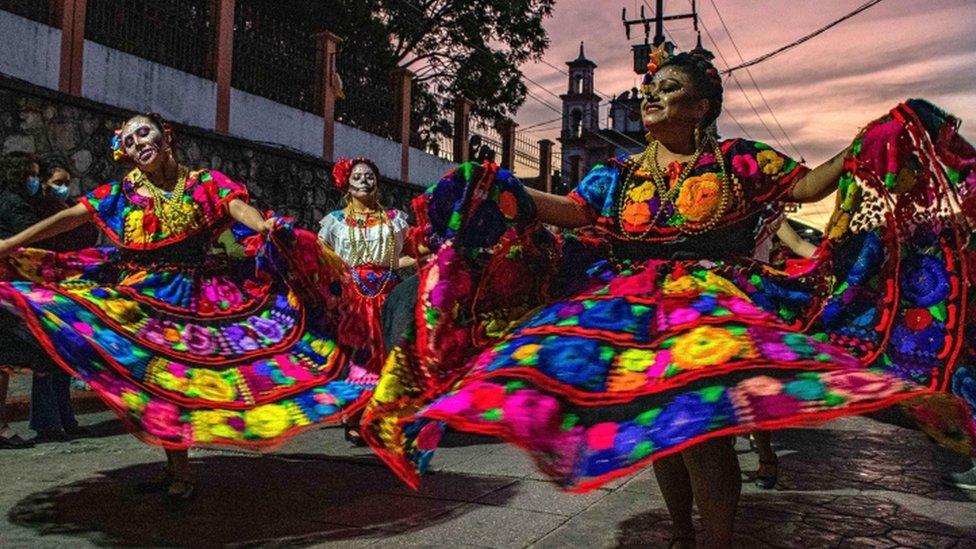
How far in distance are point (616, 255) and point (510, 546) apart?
1.26 meters

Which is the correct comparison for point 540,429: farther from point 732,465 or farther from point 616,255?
point 616,255

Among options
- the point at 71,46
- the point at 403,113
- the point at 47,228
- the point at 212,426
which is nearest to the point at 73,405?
the point at 47,228

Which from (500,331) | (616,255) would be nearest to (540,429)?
(500,331)

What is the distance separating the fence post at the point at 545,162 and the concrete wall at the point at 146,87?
14369 millimetres

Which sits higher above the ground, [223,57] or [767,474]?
[223,57]

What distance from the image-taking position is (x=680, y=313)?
7.96ft

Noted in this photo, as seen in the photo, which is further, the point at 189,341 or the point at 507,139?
the point at 507,139

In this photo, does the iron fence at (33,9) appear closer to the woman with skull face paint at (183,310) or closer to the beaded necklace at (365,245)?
the beaded necklace at (365,245)

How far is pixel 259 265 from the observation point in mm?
4203

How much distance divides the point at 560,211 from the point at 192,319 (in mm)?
2001

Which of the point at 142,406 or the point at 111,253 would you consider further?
the point at 111,253

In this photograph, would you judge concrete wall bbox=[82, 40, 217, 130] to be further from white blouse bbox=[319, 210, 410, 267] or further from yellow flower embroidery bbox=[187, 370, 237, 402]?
yellow flower embroidery bbox=[187, 370, 237, 402]

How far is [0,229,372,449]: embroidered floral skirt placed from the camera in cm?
332

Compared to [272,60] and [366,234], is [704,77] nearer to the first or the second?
[366,234]
